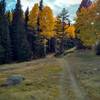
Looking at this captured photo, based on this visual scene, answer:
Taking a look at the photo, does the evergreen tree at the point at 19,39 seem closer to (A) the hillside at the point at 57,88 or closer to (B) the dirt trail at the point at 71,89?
(A) the hillside at the point at 57,88

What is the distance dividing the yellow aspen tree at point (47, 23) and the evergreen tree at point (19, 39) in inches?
298

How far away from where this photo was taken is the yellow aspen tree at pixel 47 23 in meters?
108

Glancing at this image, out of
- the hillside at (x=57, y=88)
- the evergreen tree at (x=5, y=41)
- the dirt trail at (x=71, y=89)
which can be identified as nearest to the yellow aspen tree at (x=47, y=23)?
the evergreen tree at (x=5, y=41)

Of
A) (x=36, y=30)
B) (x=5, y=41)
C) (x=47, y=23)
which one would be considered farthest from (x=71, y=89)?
(x=36, y=30)

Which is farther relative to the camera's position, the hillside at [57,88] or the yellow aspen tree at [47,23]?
the yellow aspen tree at [47,23]

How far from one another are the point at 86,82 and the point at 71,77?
561 cm

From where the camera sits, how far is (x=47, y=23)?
4264 inches

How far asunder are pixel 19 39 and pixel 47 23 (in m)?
12.3

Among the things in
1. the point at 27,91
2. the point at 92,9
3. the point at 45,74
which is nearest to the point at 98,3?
the point at 92,9

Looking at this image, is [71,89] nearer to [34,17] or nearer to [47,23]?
[47,23]

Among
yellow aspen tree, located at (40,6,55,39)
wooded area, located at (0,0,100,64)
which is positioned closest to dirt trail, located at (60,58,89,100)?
wooded area, located at (0,0,100,64)

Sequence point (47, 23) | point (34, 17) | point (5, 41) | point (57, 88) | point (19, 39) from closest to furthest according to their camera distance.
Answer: point (57, 88), point (5, 41), point (19, 39), point (47, 23), point (34, 17)

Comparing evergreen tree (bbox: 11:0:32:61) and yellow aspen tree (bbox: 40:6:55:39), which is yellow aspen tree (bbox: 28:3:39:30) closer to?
yellow aspen tree (bbox: 40:6:55:39)

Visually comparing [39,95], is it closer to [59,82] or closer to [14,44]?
[59,82]
